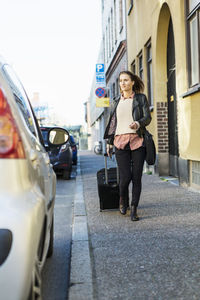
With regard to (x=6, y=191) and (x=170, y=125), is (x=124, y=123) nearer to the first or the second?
(x=6, y=191)

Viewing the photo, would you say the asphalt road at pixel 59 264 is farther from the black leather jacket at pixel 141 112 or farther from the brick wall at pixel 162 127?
the brick wall at pixel 162 127

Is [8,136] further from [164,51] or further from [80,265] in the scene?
[164,51]

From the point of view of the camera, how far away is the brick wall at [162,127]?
1138cm

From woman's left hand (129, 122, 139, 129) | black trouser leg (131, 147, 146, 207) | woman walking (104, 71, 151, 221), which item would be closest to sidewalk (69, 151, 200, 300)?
black trouser leg (131, 147, 146, 207)

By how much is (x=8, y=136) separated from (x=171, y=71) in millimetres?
9398

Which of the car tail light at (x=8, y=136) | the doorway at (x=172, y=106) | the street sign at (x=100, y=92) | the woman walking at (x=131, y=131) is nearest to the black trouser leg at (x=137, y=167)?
the woman walking at (x=131, y=131)

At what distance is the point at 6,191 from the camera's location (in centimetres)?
193

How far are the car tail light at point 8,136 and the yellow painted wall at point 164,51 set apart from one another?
6.05 meters

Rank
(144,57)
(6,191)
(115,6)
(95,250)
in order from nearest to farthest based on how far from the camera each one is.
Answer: (6,191)
(95,250)
(144,57)
(115,6)

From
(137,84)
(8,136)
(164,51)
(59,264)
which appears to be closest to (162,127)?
(164,51)

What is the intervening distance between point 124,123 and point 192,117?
2669 mm

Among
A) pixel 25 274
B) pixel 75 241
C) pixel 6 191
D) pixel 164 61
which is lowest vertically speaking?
pixel 75 241

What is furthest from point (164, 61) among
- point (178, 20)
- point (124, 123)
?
point (124, 123)

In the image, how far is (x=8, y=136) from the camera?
1.98 m
